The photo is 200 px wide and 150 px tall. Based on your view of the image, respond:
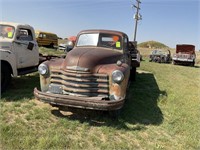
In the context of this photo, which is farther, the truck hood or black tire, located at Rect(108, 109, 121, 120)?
black tire, located at Rect(108, 109, 121, 120)

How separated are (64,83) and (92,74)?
0.64 meters

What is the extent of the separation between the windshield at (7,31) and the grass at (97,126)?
1753 mm

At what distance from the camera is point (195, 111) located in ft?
21.5

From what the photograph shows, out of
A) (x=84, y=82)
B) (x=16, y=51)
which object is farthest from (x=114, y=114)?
(x=16, y=51)

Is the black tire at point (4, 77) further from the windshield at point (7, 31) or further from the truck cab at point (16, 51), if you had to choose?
the windshield at point (7, 31)

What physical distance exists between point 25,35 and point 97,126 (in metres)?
4.53

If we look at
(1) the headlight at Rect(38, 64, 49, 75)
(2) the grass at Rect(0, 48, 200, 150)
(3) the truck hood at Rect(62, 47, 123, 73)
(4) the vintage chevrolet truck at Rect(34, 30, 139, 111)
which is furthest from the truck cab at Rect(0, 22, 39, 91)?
(3) the truck hood at Rect(62, 47, 123, 73)

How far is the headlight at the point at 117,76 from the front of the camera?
16.4 feet

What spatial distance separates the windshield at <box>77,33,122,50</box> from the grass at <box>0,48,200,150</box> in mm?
1685

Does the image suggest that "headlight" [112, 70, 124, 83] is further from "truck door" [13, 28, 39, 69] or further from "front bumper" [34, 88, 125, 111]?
"truck door" [13, 28, 39, 69]

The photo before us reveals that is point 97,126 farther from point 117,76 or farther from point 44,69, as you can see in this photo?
point 44,69

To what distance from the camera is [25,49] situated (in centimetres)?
789

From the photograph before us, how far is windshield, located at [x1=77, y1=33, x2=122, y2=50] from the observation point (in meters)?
6.77

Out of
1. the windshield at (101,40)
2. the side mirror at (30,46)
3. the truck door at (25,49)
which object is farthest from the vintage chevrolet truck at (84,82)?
the side mirror at (30,46)
